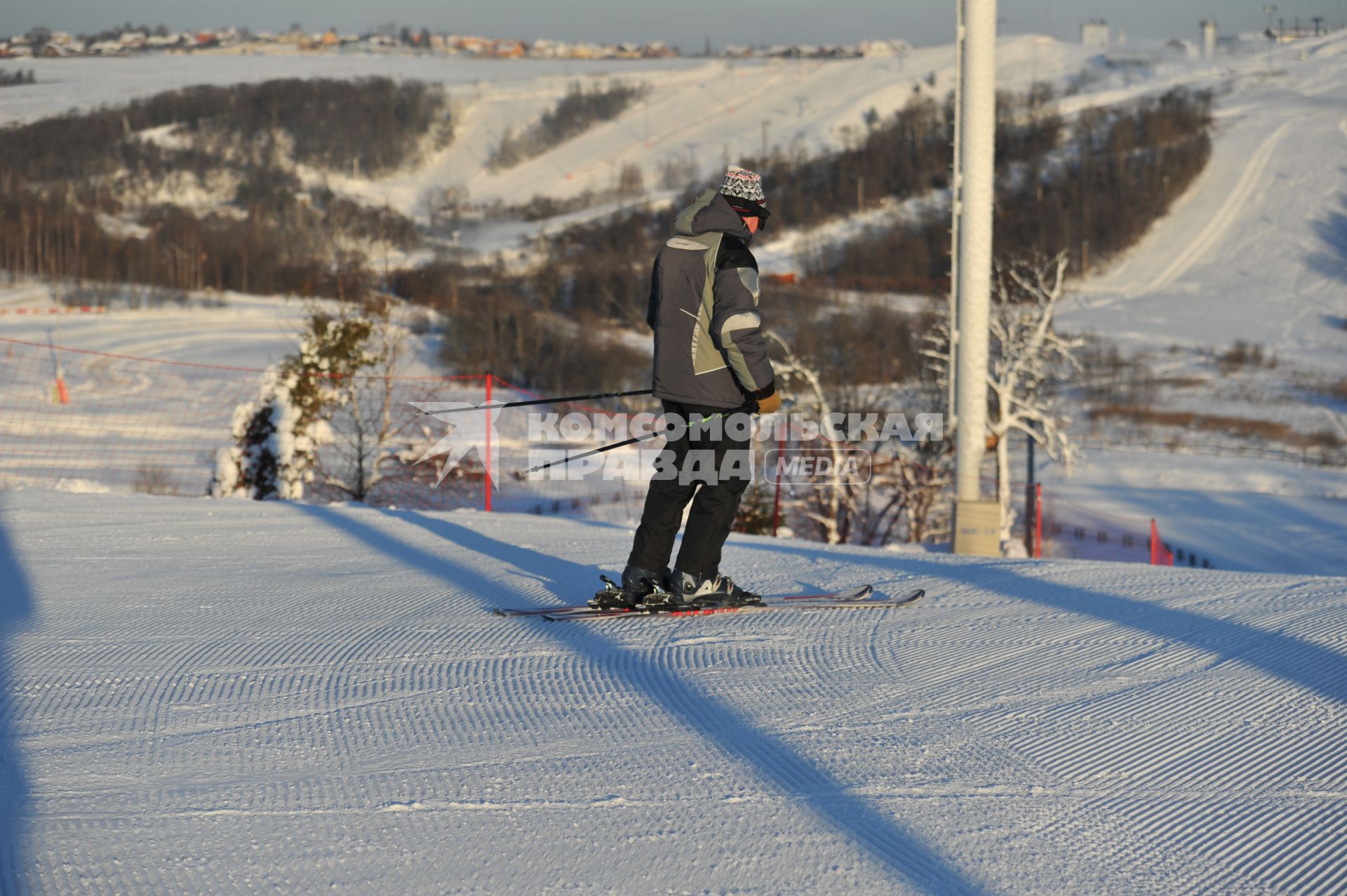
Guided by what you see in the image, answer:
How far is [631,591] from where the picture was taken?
14.2 feet

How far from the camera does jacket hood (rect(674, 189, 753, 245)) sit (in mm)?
3996

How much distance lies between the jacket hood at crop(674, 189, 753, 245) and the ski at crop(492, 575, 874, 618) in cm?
127

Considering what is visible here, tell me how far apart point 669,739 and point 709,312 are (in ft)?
5.23

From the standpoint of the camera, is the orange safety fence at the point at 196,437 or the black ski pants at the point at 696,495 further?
the orange safety fence at the point at 196,437

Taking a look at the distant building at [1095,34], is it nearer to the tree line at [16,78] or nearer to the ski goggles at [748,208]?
the tree line at [16,78]

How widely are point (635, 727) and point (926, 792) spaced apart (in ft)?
2.53

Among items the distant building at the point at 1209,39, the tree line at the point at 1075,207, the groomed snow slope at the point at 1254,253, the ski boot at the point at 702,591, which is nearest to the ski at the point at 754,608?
the ski boot at the point at 702,591

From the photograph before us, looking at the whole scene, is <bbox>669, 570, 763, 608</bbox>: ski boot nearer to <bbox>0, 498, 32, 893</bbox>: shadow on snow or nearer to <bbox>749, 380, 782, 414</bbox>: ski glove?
<bbox>749, 380, 782, 414</bbox>: ski glove

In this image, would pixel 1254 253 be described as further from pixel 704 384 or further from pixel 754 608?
pixel 704 384

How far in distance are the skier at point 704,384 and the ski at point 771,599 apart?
0.44 ft

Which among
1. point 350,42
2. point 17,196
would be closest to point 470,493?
point 17,196

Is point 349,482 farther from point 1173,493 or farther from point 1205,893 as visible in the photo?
point 1173,493

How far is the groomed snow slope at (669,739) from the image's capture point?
2.30 meters

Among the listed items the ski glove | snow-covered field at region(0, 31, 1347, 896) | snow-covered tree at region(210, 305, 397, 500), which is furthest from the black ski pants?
snow-covered tree at region(210, 305, 397, 500)
